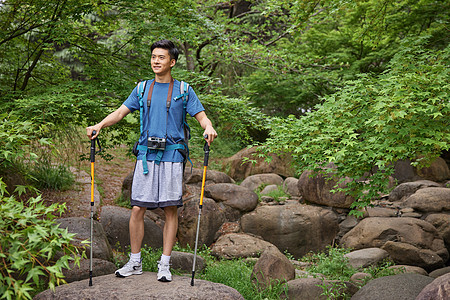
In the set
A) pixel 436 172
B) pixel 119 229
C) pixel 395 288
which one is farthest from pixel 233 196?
pixel 436 172

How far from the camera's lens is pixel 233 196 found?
31.2ft

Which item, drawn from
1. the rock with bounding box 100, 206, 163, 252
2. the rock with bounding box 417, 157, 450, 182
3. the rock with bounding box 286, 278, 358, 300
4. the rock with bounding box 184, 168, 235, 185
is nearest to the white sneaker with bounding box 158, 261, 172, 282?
the rock with bounding box 286, 278, 358, 300

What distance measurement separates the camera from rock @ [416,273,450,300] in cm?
347

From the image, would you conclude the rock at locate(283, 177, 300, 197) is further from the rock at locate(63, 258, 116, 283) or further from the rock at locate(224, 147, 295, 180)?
the rock at locate(63, 258, 116, 283)

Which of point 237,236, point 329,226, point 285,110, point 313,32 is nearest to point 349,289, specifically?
point 237,236

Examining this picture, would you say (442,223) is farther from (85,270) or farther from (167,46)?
(167,46)

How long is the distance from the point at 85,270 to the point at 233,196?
5.37 meters

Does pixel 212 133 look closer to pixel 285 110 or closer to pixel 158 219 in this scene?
pixel 158 219

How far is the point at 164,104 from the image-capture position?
145 inches

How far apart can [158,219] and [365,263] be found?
4.25 meters

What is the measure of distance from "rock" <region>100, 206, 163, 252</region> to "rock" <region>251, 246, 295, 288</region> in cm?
257

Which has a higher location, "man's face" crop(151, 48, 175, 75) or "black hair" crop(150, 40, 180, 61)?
"black hair" crop(150, 40, 180, 61)

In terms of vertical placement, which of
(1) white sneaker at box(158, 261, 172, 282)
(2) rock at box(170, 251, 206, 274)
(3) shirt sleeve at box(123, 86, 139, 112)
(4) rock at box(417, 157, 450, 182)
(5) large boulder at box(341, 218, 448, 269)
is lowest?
(5) large boulder at box(341, 218, 448, 269)

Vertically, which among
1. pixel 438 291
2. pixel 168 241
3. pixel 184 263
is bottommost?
pixel 184 263
